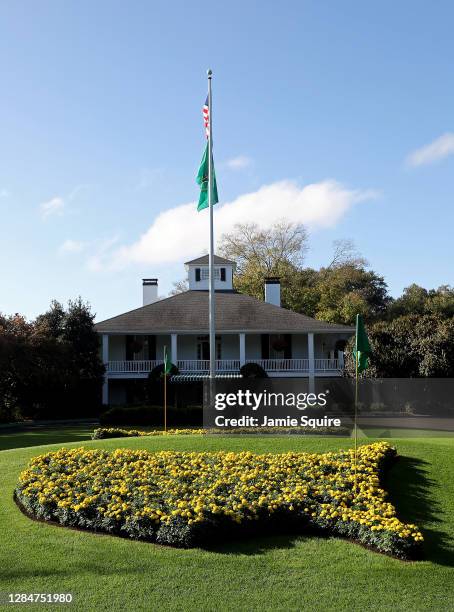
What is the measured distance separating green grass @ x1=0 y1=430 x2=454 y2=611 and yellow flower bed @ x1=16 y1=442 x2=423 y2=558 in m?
0.25

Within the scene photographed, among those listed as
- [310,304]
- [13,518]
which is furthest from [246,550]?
[310,304]

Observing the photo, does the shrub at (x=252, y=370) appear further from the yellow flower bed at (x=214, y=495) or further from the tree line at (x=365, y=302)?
the yellow flower bed at (x=214, y=495)

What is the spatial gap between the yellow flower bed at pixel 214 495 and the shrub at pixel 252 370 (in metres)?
25.1

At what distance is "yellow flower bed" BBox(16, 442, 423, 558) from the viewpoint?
10.1 meters

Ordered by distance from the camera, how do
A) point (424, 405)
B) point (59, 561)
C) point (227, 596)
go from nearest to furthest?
point (227, 596)
point (59, 561)
point (424, 405)

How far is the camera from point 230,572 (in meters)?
9.06

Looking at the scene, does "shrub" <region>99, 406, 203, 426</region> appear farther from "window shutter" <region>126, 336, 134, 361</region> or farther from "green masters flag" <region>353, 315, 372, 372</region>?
"green masters flag" <region>353, 315, 372, 372</region>

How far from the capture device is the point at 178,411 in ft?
102

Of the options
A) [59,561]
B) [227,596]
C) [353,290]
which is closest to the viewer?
[227,596]

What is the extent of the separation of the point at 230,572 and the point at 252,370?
30468 mm

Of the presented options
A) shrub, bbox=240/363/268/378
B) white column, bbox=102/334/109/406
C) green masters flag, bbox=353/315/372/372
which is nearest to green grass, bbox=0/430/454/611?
green masters flag, bbox=353/315/372/372

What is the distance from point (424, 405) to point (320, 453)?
23.7m

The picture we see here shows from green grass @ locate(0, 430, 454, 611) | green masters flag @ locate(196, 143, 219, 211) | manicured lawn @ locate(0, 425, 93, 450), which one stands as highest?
green masters flag @ locate(196, 143, 219, 211)

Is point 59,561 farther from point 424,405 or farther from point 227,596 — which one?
point 424,405
